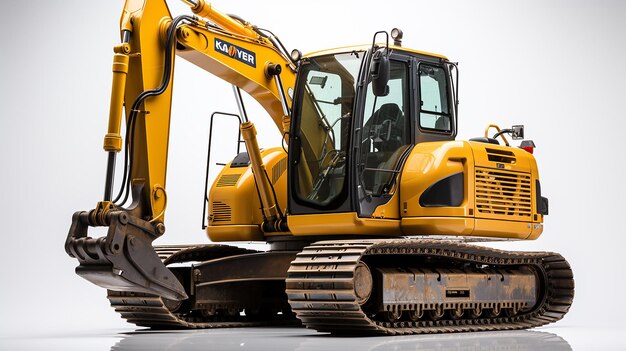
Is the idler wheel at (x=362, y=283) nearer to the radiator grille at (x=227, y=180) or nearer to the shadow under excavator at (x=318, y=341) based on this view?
the shadow under excavator at (x=318, y=341)

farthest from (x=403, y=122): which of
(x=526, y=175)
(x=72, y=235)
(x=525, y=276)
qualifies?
(x=72, y=235)

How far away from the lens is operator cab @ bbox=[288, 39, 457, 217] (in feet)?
39.1

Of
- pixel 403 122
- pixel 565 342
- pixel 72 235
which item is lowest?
pixel 565 342

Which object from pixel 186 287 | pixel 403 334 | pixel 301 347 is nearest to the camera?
pixel 301 347

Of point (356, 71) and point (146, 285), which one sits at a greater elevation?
point (356, 71)

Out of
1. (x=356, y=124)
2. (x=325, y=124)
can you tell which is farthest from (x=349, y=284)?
(x=325, y=124)

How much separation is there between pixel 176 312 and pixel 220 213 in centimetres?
131

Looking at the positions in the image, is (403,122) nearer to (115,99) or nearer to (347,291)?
(347,291)

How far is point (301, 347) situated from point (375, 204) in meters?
2.34

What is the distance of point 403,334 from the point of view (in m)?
11.7

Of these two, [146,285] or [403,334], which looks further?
[403,334]

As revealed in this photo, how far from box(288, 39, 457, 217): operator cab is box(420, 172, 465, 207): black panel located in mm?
374

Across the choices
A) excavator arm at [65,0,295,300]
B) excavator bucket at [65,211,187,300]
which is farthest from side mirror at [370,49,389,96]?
excavator bucket at [65,211,187,300]

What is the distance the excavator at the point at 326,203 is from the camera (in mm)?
11102
